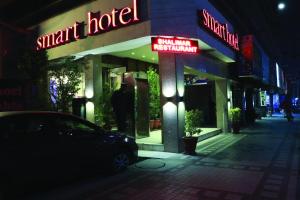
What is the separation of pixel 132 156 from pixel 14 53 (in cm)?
995

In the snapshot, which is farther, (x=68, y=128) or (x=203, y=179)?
(x=203, y=179)

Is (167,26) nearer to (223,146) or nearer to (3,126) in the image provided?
(223,146)

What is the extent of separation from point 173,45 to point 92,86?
4550mm

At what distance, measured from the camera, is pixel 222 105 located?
54.5ft

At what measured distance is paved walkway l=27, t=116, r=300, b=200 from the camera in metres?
5.89

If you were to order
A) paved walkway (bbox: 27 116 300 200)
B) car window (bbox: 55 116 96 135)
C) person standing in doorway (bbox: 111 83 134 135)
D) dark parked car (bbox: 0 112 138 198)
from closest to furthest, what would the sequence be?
1. dark parked car (bbox: 0 112 138 198)
2. paved walkway (bbox: 27 116 300 200)
3. car window (bbox: 55 116 96 135)
4. person standing in doorway (bbox: 111 83 134 135)

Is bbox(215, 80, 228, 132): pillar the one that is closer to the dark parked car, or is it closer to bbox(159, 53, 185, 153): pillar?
bbox(159, 53, 185, 153): pillar

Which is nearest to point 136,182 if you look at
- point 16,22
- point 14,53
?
point 14,53

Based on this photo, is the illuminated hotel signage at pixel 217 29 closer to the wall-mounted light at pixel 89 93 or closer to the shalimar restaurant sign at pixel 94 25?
the shalimar restaurant sign at pixel 94 25

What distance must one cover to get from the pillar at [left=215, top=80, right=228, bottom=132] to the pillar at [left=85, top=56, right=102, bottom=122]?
7.02m

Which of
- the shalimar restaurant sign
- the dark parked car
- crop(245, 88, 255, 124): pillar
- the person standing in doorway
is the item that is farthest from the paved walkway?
crop(245, 88, 255, 124): pillar

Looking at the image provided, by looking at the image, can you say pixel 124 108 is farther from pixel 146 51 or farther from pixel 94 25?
pixel 94 25

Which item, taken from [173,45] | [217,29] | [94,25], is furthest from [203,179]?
[217,29]

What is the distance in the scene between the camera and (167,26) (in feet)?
34.3
